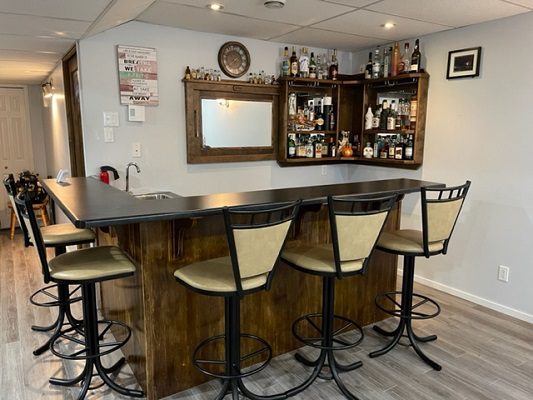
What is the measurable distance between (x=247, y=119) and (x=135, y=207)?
7.52ft

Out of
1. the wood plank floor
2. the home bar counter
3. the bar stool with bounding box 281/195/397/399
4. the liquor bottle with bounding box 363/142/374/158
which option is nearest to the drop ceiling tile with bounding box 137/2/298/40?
the home bar counter

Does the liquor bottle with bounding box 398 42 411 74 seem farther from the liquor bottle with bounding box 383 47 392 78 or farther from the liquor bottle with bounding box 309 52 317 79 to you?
the liquor bottle with bounding box 309 52 317 79

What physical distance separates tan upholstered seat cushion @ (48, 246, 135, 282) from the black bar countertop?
0.93 ft

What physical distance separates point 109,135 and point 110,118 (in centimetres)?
14

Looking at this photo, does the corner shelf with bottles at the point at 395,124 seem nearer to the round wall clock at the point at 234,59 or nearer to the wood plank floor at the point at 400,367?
the round wall clock at the point at 234,59

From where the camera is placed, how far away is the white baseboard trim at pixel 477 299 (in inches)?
131

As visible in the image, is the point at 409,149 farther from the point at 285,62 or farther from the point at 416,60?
the point at 285,62

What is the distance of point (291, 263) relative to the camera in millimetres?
2293

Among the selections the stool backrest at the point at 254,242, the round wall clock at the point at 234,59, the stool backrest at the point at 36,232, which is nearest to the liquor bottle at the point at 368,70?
the round wall clock at the point at 234,59

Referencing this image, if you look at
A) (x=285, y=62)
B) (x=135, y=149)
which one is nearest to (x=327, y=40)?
(x=285, y=62)

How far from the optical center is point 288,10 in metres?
3.07

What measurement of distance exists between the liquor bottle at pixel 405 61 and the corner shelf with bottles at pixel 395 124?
91 mm

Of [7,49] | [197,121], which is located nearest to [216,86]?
[197,121]

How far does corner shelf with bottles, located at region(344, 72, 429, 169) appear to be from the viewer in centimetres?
391
